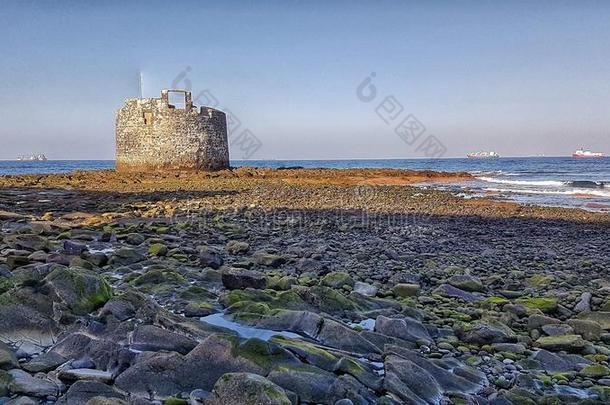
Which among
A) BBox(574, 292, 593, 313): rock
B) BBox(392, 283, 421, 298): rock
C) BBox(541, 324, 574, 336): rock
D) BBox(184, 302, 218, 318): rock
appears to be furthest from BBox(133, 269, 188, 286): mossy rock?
Answer: BBox(574, 292, 593, 313): rock

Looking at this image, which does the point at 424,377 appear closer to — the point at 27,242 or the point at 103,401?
the point at 103,401

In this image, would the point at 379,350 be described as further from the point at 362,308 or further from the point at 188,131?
the point at 188,131

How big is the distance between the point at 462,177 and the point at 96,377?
3551 cm

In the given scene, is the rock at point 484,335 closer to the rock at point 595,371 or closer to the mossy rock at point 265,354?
the rock at point 595,371

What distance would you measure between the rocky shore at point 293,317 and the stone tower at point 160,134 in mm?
14381

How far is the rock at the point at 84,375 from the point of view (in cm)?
283

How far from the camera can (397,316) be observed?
14.8ft

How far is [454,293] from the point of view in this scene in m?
5.66

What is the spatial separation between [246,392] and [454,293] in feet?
12.1

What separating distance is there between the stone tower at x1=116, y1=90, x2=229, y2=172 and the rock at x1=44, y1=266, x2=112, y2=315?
2059 cm

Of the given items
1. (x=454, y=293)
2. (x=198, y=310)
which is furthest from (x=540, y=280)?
(x=198, y=310)

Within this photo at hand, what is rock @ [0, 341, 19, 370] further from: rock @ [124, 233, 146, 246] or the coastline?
the coastline

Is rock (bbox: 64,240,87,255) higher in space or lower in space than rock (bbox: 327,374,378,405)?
higher

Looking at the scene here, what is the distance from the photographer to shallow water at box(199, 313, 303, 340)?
12.5 ft
